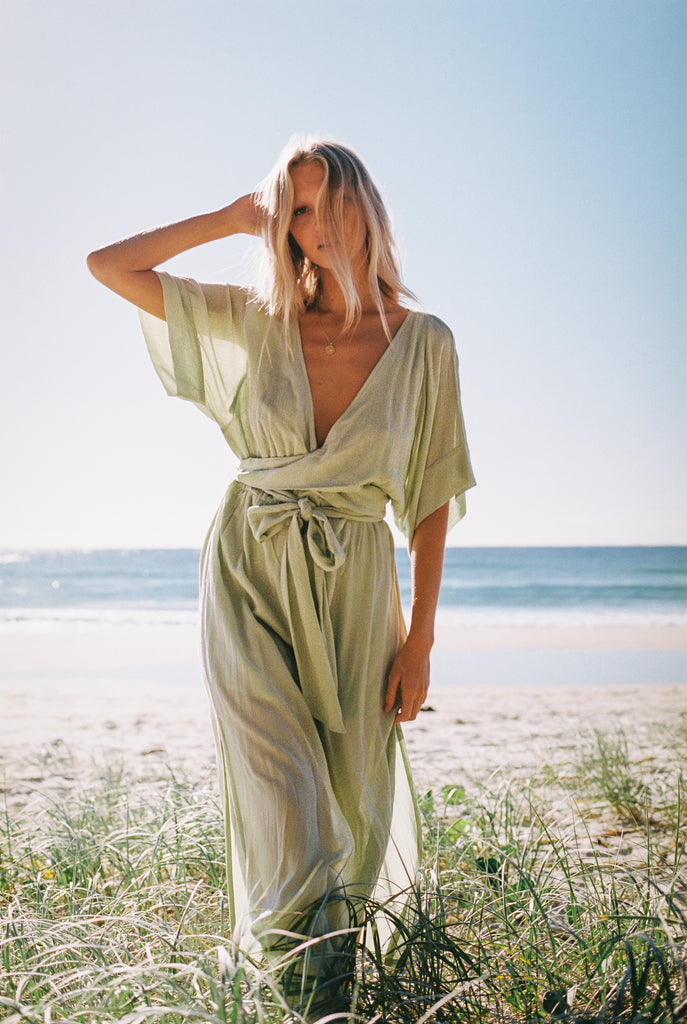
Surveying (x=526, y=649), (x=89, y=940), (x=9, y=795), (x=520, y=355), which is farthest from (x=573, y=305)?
(x=89, y=940)

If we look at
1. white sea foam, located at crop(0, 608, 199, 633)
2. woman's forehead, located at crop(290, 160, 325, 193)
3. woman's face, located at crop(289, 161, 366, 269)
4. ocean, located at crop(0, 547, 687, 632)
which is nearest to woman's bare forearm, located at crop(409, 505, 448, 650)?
woman's face, located at crop(289, 161, 366, 269)

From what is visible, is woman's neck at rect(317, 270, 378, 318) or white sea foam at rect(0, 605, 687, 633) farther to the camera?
white sea foam at rect(0, 605, 687, 633)

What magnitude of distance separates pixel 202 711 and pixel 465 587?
13824 millimetres

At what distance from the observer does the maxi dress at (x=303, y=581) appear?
1.80 meters

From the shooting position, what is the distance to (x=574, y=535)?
25.0m

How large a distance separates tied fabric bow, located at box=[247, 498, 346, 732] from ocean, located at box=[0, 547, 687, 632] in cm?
1343

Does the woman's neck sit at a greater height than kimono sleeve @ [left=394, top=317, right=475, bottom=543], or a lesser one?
greater

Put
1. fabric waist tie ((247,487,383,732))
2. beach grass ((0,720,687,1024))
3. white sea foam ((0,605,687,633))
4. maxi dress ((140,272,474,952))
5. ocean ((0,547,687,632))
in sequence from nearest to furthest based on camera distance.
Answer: beach grass ((0,720,687,1024)) < maxi dress ((140,272,474,952)) < fabric waist tie ((247,487,383,732)) < white sea foam ((0,605,687,633)) < ocean ((0,547,687,632))

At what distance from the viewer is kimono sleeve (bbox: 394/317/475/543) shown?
2.10 metres

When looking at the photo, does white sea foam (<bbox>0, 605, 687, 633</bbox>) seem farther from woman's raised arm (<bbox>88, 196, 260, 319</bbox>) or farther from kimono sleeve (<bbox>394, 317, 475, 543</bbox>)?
woman's raised arm (<bbox>88, 196, 260, 319</bbox>)

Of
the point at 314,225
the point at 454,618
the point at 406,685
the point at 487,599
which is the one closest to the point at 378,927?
the point at 406,685

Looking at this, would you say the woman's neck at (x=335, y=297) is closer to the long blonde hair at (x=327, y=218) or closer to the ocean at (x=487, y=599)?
the long blonde hair at (x=327, y=218)

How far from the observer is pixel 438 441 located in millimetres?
2152

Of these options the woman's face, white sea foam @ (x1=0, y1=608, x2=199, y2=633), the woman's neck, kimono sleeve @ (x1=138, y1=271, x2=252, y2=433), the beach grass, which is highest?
the woman's face
